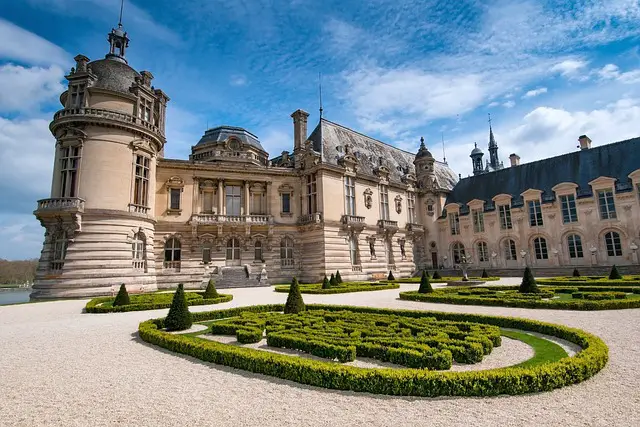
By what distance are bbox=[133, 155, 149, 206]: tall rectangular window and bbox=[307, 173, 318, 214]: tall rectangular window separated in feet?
50.0

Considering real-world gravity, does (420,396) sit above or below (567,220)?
below

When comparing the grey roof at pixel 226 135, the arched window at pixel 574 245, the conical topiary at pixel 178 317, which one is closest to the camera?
the conical topiary at pixel 178 317

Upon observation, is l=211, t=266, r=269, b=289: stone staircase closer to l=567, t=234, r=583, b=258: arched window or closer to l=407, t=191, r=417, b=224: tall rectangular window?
l=407, t=191, r=417, b=224: tall rectangular window

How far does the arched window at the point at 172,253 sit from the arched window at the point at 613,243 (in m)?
40.5

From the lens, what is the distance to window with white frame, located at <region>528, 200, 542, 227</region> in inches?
1567

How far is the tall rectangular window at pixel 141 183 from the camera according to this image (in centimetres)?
3030

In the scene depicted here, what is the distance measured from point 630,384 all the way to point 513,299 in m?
11.5

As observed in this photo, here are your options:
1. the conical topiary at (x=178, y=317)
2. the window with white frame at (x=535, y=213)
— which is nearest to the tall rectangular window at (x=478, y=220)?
the window with white frame at (x=535, y=213)

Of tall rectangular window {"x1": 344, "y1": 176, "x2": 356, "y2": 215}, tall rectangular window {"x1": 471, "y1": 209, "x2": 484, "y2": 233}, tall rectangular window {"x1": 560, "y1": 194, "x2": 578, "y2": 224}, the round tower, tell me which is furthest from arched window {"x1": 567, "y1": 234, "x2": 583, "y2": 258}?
the round tower

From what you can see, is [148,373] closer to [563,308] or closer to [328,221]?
[563,308]

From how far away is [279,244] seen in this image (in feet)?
120

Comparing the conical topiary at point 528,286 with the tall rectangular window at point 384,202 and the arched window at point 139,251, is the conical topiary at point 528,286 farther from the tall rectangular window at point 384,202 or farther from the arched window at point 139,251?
the arched window at point 139,251

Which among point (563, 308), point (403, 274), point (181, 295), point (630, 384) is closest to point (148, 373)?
point (181, 295)

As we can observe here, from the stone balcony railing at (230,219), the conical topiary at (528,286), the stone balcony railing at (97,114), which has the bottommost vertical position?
the conical topiary at (528,286)
